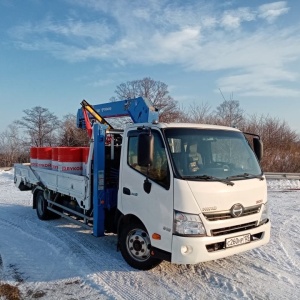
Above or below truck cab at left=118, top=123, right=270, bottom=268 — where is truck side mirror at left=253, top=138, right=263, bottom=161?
above

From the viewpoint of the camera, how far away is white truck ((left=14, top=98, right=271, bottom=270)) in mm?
3932

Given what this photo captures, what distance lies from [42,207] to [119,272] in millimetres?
4242

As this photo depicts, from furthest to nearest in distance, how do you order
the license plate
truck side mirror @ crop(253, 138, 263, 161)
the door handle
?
truck side mirror @ crop(253, 138, 263, 161) < the door handle < the license plate

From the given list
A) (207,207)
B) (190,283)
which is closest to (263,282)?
(190,283)

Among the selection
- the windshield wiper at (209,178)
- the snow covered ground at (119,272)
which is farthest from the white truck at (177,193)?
the snow covered ground at (119,272)

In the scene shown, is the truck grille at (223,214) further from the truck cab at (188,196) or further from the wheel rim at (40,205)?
the wheel rim at (40,205)

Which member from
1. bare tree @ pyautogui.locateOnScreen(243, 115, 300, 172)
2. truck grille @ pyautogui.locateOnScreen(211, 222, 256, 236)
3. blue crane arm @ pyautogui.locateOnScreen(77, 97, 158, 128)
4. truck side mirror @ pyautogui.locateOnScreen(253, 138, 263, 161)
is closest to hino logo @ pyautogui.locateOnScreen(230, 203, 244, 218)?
truck grille @ pyautogui.locateOnScreen(211, 222, 256, 236)

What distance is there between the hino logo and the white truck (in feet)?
0.05

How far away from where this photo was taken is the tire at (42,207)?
7.90m

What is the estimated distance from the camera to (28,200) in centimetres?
1116

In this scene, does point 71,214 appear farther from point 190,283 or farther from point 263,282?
point 263,282

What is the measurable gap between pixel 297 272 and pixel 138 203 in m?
2.64

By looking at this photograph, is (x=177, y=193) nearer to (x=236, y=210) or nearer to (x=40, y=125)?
(x=236, y=210)

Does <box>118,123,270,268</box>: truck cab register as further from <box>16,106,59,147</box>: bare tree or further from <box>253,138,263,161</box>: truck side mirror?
<box>16,106,59,147</box>: bare tree
